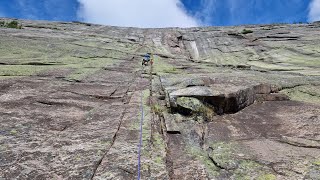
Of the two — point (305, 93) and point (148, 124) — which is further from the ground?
point (305, 93)

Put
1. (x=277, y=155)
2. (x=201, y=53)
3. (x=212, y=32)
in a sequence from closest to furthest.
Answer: (x=277, y=155)
(x=201, y=53)
(x=212, y=32)

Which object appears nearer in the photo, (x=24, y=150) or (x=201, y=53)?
(x=24, y=150)

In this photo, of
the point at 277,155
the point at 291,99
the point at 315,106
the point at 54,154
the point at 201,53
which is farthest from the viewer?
the point at 201,53

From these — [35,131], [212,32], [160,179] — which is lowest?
[160,179]

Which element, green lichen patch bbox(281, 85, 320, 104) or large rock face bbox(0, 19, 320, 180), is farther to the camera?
green lichen patch bbox(281, 85, 320, 104)

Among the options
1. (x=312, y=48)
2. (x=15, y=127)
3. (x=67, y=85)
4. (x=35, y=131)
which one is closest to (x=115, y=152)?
(x=35, y=131)

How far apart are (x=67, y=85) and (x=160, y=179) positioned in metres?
10.4

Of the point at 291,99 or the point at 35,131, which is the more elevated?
the point at 291,99

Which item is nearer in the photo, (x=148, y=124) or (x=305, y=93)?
(x=148, y=124)

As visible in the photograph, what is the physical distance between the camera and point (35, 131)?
9266 mm

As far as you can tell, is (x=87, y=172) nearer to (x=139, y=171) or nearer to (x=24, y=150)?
(x=139, y=171)

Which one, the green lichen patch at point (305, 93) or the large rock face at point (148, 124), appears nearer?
the large rock face at point (148, 124)

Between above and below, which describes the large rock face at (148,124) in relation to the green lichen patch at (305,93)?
below

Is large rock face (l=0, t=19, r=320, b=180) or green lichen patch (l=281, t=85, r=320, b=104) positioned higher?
green lichen patch (l=281, t=85, r=320, b=104)
